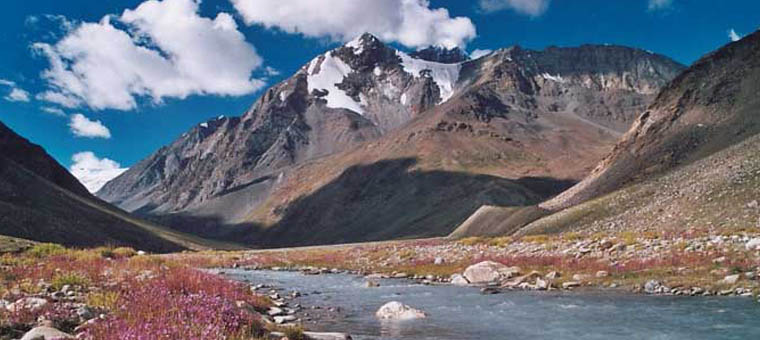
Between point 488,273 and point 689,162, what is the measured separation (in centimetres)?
4818

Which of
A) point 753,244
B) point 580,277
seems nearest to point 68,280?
point 580,277

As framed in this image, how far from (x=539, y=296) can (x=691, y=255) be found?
33.4 ft

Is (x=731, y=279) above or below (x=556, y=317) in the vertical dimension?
above

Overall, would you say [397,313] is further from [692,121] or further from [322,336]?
[692,121]

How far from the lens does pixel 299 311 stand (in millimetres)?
25547

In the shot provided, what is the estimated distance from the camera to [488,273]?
39.2m

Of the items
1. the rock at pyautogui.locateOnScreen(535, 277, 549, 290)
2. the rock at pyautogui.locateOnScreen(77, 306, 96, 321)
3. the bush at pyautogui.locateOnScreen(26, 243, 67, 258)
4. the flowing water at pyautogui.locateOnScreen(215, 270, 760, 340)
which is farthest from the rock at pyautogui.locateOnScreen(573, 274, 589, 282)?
the bush at pyautogui.locateOnScreen(26, 243, 67, 258)

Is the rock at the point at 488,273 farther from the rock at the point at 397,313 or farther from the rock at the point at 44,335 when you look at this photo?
the rock at the point at 44,335

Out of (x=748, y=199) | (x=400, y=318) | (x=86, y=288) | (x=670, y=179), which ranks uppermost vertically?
(x=670, y=179)

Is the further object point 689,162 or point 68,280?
point 689,162

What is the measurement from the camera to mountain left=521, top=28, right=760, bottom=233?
175ft

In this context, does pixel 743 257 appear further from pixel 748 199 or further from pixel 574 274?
pixel 748 199

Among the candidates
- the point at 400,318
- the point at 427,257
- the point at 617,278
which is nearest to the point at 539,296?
the point at 617,278

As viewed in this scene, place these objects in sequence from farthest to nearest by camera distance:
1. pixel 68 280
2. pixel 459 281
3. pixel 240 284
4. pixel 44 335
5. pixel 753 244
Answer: pixel 459 281 → pixel 753 244 → pixel 240 284 → pixel 68 280 → pixel 44 335
